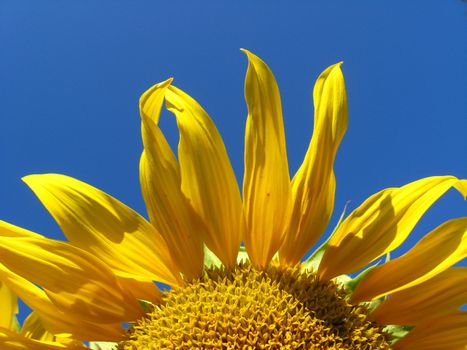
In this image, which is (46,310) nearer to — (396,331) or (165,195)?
(165,195)

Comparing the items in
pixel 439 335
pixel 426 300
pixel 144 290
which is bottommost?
pixel 439 335

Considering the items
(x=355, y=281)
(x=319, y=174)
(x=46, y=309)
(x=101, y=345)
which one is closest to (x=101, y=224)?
(x=46, y=309)

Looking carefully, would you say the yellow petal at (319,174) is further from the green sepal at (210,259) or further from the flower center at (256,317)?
the green sepal at (210,259)

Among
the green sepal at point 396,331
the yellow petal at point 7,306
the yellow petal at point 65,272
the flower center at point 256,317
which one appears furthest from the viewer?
the yellow petal at point 7,306

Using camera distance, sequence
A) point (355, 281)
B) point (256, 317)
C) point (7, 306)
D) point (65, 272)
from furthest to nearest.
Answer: point (7, 306), point (355, 281), point (65, 272), point (256, 317)

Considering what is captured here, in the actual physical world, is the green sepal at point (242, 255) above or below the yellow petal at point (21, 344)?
above

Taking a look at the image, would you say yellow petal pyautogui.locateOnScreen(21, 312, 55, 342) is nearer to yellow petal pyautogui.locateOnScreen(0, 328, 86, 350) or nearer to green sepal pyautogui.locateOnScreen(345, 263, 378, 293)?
yellow petal pyautogui.locateOnScreen(0, 328, 86, 350)

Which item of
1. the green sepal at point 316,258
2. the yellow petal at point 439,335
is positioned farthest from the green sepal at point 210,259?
the yellow petal at point 439,335

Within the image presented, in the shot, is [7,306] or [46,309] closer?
[46,309]
